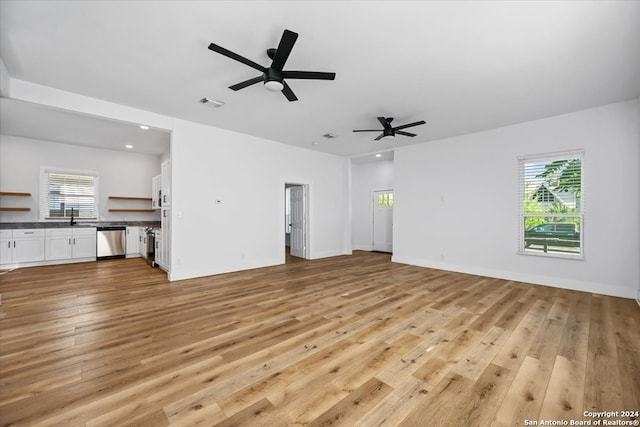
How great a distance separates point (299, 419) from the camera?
1571 mm

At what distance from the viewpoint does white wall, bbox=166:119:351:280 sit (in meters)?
4.95

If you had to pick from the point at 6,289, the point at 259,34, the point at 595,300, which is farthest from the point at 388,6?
the point at 6,289

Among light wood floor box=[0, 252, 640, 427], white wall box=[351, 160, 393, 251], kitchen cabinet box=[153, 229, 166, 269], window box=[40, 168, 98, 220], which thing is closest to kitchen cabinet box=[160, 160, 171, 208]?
kitchen cabinet box=[153, 229, 166, 269]

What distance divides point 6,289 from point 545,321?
7582 mm

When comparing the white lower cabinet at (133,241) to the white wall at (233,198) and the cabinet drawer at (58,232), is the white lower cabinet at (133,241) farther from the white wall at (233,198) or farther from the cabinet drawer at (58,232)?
the white wall at (233,198)

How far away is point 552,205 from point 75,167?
10.6 metres

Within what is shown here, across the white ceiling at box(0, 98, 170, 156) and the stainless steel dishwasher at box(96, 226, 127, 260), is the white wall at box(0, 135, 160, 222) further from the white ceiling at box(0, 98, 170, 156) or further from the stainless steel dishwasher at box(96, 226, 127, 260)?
the stainless steel dishwasher at box(96, 226, 127, 260)

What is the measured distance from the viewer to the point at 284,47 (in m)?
2.36

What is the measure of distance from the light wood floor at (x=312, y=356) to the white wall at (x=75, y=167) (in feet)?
11.8

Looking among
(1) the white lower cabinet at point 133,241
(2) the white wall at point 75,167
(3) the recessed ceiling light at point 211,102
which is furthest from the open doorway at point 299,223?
(2) the white wall at point 75,167

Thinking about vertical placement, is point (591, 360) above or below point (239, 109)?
below

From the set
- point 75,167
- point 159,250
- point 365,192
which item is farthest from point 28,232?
point 365,192

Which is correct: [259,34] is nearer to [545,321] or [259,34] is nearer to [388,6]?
[388,6]

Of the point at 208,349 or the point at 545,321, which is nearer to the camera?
the point at 208,349
